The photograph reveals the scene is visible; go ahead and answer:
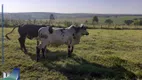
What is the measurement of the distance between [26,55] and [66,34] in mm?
2574

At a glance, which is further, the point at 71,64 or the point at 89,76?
the point at 71,64

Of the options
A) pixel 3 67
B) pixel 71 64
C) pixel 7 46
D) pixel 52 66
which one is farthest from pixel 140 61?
pixel 7 46

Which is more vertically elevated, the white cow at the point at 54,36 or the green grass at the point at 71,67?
the white cow at the point at 54,36

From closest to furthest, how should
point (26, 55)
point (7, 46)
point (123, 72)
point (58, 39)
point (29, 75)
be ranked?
point (29, 75) < point (123, 72) < point (58, 39) < point (26, 55) < point (7, 46)

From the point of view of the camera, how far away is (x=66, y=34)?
12.0m

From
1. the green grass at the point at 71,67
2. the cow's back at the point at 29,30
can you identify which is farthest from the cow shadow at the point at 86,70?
the cow's back at the point at 29,30

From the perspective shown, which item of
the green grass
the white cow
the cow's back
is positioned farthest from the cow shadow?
the cow's back

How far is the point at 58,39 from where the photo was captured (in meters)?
11.7

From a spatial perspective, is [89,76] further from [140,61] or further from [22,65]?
[140,61]

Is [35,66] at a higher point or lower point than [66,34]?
lower

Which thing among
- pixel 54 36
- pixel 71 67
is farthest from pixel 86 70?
pixel 54 36

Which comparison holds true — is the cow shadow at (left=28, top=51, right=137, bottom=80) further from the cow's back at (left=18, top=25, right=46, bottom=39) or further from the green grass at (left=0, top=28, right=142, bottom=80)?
the cow's back at (left=18, top=25, right=46, bottom=39)

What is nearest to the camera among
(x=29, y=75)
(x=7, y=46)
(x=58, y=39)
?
(x=29, y=75)

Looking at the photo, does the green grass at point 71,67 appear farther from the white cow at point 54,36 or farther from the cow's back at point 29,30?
the cow's back at point 29,30
